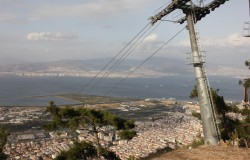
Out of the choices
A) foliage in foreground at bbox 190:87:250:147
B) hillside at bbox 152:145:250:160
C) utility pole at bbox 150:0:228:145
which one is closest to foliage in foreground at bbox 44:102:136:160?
foliage in foreground at bbox 190:87:250:147

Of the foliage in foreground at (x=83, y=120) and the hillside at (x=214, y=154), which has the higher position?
the foliage in foreground at (x=83, y=120)

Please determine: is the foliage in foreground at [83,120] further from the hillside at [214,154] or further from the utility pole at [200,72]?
the hillside at [214,154]

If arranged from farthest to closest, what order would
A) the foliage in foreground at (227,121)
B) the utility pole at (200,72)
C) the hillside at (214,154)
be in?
the foliage in foreground at (227,121), the utility pole at (200,72), the hillside at (214,154)

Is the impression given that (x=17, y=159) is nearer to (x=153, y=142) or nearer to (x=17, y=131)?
(x=153, y=142)

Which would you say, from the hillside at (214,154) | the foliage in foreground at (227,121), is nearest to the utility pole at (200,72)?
the hillside at (214,154)

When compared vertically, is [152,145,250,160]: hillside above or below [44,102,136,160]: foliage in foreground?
below

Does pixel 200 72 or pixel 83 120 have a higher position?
pixel 200 72

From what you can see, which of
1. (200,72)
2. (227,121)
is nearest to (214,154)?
(200,72)

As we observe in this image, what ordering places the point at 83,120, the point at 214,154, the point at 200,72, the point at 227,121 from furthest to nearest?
the point at 227,121 < the point at 83,120 < the point at 200,72 < the point at 214,154

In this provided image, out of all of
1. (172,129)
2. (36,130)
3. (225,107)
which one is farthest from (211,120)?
(36,130)

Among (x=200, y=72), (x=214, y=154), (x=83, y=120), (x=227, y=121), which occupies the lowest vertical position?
(x=214, y=154)

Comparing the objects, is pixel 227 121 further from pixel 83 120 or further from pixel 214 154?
pixel 83 120

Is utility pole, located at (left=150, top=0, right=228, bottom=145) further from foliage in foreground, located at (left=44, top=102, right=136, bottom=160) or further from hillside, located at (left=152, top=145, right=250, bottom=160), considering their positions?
foliage in foreground, located at (left=44, top=102, right=136, bottom=160)
